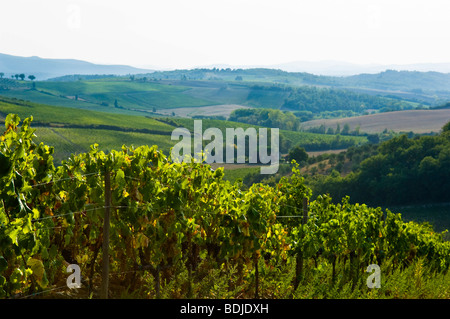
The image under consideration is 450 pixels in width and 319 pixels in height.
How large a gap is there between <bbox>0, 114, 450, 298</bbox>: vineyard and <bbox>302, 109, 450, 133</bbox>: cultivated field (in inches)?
4837

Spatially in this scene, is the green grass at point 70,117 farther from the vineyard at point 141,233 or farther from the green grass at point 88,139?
the vineyard at point 141,233

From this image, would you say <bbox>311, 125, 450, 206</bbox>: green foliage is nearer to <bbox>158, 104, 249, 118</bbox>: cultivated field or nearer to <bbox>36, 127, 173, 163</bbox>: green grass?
<bbox>36, 127, 173, 163</bbox>: green grass

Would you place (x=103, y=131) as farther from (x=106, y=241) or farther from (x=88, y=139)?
(x=106, y=241)

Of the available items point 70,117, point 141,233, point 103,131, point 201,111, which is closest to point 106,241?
point 141,233

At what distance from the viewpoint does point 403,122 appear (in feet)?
431

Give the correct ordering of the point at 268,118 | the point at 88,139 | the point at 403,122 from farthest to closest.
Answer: the point at 268,118 → the point at 403,122 → the point at 88,139

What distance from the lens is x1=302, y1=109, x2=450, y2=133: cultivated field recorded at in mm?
125938

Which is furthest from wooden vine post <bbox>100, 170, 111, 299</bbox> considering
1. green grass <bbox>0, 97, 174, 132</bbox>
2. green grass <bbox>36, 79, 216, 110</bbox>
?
green grass <bbox>36, 79, 216, 110</bbox>

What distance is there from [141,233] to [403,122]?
134905 millimetres

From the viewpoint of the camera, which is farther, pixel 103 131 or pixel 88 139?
pixel 103 131

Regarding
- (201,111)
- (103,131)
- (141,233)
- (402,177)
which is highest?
(141,233)

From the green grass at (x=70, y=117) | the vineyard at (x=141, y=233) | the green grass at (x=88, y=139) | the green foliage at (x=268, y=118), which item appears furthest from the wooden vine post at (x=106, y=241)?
the green foliage at (x=268, y=118)

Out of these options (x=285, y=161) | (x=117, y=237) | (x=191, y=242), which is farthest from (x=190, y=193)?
(x=285, y=161)
